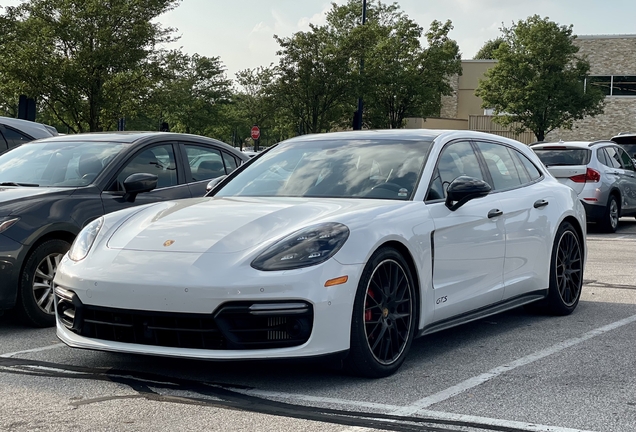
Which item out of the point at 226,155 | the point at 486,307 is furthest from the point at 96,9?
the point at 486,307

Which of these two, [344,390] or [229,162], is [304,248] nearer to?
[344,390]

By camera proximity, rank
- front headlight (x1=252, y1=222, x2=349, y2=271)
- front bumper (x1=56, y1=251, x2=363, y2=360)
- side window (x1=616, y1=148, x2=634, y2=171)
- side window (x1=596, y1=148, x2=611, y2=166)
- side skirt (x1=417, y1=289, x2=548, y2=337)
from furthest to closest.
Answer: side window (x1=616, y1=148, x2=634, y2=171) < side window (x1=596, y1=148, x2=611, y2=166) < side skirt (x1=417, y1=289, x2=548, y2=337) < front headlight (x1=252, y1=222, x2=349, y2=271) < front bumper (x1=56, y1=251, x2=363, y2=360)

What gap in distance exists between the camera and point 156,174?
790 centimetres

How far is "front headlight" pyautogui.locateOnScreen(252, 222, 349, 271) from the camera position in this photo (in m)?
4.56

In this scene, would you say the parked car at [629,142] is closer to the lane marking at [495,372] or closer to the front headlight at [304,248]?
the lane marking at [495,372]

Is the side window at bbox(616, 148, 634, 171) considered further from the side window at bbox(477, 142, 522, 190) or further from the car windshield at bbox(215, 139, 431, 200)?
the car windshield at bbox(215, 139, 431, 200)

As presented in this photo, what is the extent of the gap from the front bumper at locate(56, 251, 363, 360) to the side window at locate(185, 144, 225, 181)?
3.70 m

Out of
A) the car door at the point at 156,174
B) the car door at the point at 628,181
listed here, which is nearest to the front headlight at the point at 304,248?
the car door at the point at 156,174

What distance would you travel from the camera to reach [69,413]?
4152 mm

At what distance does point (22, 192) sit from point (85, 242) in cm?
186

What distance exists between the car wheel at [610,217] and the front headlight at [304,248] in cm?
1257

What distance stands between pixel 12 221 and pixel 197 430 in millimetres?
3228

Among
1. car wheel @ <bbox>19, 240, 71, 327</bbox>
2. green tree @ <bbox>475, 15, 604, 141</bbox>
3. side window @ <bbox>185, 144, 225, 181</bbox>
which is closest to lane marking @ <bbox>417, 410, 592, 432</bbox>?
car wheel @ <bbox>19, 240, 71, 327</bbox>

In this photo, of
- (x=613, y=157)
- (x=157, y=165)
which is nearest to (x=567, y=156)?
(x=613, y=157)
